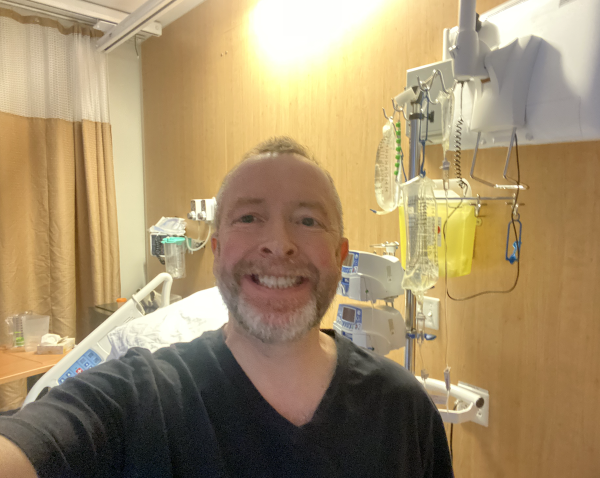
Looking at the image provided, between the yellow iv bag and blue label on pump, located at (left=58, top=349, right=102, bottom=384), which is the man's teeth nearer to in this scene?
the yellow iv bag

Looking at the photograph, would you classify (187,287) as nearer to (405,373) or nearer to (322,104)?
(322,104)

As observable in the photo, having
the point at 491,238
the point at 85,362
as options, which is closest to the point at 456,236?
the point at 491,238

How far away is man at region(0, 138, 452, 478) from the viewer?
0.63 m

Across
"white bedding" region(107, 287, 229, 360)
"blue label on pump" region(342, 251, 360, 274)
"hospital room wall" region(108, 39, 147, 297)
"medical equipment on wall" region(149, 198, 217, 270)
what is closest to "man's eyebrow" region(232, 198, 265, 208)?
"blue label on pump" region(342, 251, 360, 274)

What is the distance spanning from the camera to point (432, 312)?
1441mm

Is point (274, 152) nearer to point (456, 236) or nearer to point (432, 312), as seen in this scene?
point (456, 236)

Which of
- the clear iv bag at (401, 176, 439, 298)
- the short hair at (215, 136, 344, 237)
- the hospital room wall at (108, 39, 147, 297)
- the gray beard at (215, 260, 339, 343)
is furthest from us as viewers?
the hospital room wall at (108, 39, 147, 297)

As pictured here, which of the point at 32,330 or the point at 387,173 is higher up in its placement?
the point at 387,173

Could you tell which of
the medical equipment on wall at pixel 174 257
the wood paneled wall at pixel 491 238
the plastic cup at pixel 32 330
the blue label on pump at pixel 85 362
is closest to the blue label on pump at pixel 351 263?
the wood paneled wall at pixel 491 238

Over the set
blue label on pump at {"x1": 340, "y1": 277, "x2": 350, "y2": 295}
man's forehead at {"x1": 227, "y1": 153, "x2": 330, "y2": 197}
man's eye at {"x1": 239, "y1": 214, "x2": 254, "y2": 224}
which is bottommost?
blue label on pump at {"x1": 340, "y1": 277, "x2": 350, "y2": 295}

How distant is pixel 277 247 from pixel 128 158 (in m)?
2.65

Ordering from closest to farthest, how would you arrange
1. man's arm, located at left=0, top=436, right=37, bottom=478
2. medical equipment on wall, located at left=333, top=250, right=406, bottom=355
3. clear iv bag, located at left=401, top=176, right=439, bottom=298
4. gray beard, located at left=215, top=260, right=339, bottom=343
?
man's arm, located at left=0, top=436, right=37, bottom=478 → gray beard, located at left=215, top=260, right=339, bottom=343 → clear iv bag, located at left=401, top=176, right=439, bottom=298 → medical equipment on wall, located at left=333, top=250, right=406, bottom=355

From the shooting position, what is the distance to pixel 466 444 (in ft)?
4.47

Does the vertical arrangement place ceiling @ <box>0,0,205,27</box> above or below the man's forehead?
above
